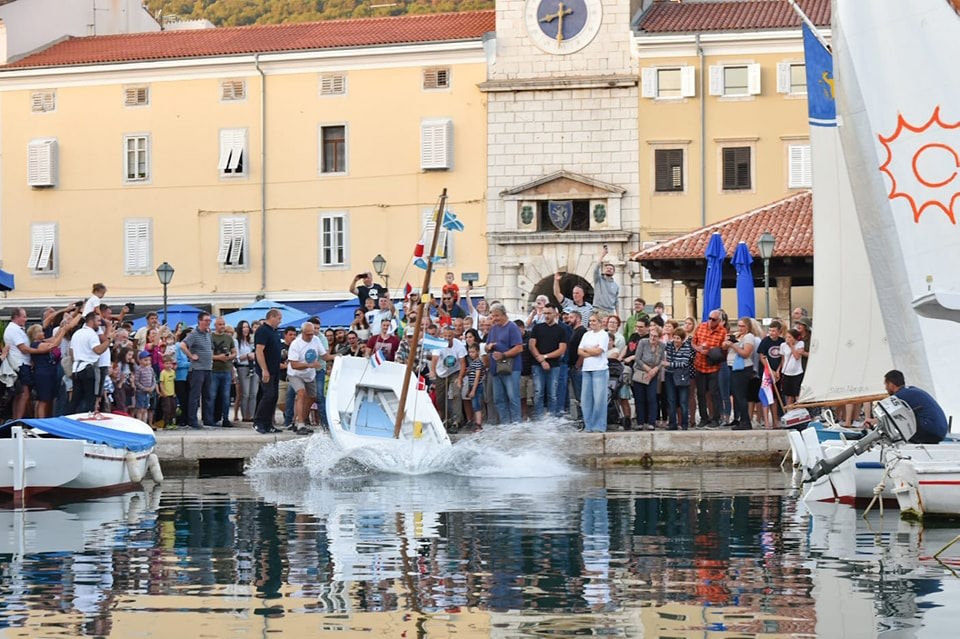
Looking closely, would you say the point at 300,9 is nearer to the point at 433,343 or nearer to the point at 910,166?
the point at 433,343

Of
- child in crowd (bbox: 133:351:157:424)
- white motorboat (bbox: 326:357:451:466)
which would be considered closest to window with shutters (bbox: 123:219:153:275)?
child in crowd (bbox: 133:351:157:424)

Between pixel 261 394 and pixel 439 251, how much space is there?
10.8 feet

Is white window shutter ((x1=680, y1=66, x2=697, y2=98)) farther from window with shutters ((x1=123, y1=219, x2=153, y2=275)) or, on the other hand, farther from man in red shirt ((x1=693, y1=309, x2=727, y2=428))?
man in red shirt ((x1=693, y1=309, x2=727, y2=428))

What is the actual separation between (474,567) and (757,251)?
25814mm

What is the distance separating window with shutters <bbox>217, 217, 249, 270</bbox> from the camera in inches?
2109

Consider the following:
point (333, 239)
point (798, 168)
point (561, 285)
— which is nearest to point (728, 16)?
point (798, 168)

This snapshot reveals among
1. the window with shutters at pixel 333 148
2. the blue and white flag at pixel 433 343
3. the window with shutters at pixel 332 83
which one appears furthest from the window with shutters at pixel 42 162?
the blue and white flag at pixel 433 343

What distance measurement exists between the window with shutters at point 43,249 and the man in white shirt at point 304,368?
31.1 m

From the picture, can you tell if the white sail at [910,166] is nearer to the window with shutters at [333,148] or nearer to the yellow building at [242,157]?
the yellow building at [242,157]

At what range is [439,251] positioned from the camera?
2688 centimetres

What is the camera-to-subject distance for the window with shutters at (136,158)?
54.7 metres

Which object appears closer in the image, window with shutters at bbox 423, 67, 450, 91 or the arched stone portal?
the arched stone portal

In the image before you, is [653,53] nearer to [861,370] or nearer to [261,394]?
[261,394]

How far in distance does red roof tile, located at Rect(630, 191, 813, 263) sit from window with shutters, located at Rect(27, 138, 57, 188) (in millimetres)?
22181
